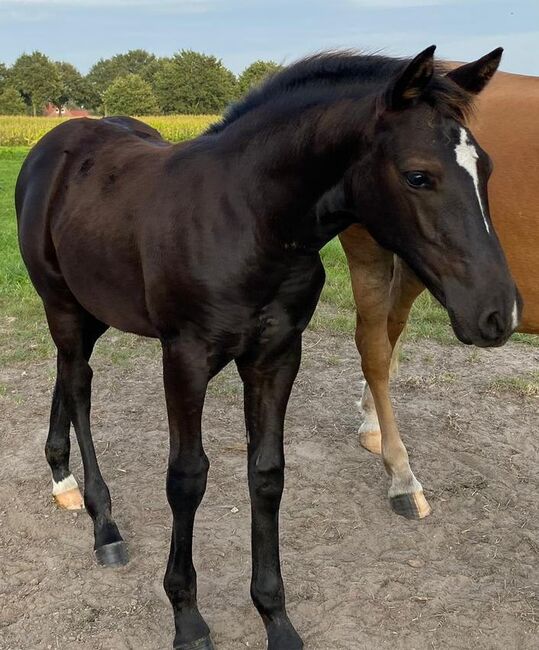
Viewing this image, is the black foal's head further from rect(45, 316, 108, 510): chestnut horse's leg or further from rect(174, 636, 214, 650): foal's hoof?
rect(45, 316, 108, 510): chestnut horse's leg

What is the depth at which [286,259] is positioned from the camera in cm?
212

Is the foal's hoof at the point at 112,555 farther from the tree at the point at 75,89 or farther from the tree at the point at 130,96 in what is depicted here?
the tree at the point at 75,89

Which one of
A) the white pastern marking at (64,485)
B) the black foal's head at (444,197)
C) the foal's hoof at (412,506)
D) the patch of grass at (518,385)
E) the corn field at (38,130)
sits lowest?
the corn field at (38,130)

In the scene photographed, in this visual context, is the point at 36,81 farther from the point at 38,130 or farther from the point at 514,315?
the point at 514,315

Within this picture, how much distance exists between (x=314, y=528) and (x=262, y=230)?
5.57 feet

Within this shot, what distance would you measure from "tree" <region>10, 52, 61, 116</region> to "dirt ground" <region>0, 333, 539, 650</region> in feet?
259

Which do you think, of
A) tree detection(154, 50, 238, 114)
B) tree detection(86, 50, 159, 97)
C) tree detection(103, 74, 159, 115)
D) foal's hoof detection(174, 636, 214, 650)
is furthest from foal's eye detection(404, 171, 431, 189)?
tree detection(86, 50, 159, 97)

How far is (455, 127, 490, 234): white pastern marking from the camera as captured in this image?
1.71 metres

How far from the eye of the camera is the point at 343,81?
1.96 m

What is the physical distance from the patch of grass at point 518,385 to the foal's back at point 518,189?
6.14 ft

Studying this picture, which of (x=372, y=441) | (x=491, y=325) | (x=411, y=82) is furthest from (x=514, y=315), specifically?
(x=372, y=441)

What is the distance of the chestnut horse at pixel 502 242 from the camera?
2.81 metres

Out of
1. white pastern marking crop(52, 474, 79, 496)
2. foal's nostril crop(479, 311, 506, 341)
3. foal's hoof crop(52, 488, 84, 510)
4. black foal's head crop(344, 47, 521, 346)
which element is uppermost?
black foal's head crop(344, 47, 521, 346)

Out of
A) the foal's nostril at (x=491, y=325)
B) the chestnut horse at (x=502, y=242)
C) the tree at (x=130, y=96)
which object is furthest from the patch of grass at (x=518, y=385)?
the tree at (x=130, y=96)
